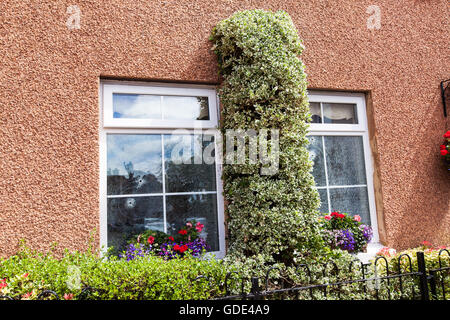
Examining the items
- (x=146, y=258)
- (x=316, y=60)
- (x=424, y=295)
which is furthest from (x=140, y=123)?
(x=424, y=295)

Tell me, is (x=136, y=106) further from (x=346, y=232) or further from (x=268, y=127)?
(x=346, y=232)

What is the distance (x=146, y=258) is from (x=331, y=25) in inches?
146

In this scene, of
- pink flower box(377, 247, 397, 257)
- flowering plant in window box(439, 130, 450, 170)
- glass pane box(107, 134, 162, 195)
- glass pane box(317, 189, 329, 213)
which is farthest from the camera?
flowering plant in window box(439, 130, 450, 170)

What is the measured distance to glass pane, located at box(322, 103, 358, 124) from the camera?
4.56 metres

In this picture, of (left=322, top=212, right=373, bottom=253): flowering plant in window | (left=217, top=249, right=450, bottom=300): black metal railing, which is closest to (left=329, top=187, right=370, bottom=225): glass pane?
(left=322, top=212, right=373, bottom=253): flowering plant in window

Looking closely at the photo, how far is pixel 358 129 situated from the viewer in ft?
15.3

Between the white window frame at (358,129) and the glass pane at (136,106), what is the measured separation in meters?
1.92

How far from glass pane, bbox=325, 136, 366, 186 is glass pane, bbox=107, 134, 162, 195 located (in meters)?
2.18

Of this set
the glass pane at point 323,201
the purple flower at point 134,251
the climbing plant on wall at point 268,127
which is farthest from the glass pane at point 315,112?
the purple flower at point 134,251

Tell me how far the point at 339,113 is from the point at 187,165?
2.17m

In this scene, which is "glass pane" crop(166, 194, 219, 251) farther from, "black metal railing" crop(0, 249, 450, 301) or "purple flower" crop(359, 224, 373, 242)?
"purple flower" crop(359, 224, 373, 242)

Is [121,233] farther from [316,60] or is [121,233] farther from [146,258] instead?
[316,60]

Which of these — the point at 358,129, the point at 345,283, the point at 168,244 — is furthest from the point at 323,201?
the point at 168,244

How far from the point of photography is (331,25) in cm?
463
